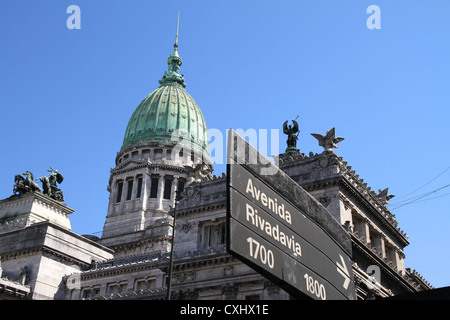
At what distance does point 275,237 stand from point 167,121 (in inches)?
3317

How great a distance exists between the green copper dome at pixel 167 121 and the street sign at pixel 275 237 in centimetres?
8094

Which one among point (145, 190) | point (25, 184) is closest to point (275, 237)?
point (25, 184)

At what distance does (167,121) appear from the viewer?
92750 millimetres

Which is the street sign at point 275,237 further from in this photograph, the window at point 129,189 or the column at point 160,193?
the window at point 129,189

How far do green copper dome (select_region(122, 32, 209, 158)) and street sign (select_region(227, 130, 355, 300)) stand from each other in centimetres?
8094

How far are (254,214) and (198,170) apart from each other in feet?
154

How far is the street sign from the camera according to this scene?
873cm

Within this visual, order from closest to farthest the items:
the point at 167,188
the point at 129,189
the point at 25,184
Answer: the point at 25,184 < the point at 167,188 < the point at 129,189

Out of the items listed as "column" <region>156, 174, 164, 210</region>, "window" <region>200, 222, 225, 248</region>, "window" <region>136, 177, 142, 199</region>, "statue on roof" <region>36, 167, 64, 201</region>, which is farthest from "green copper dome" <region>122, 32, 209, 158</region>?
"window" <region>200, 222, 225, 248</region>

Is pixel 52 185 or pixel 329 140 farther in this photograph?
pixel 52 185

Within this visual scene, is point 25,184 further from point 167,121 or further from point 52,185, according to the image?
point 167,121

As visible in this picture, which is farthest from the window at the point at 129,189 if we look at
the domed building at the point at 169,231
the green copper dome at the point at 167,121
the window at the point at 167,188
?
the green copper dome at the point at 167,121

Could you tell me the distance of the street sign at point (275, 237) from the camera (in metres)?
8.73
